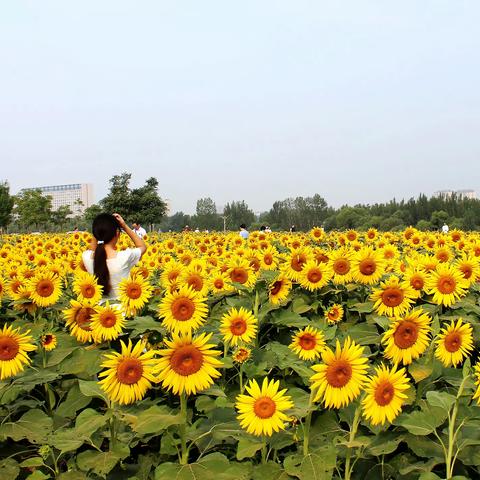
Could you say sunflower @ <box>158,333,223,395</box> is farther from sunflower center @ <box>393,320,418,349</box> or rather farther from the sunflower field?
sunflower center @ <box>393,320,418,349</box>

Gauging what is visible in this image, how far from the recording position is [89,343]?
355cm

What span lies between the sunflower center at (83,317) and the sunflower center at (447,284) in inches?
90.7

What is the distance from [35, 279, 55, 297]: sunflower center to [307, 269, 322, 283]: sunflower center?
6.59 feet

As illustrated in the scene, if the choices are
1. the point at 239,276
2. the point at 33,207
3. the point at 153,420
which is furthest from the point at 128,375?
the point at 33,207

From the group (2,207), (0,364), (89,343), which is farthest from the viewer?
(2,207)

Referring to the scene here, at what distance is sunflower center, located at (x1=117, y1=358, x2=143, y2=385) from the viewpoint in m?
2.18

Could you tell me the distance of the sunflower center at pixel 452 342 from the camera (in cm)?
260

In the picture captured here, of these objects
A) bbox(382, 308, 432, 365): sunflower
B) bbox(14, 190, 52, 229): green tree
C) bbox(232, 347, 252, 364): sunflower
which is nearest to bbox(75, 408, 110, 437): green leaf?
bbox(232, 347, 252, 364): sunflower

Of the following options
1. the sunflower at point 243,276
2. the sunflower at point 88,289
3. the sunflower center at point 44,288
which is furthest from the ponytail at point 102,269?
the sunflower at point 243,276

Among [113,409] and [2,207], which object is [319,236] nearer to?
[113,409]

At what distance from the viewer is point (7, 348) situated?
2.64 meters

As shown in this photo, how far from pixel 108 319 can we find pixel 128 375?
2.93 feet

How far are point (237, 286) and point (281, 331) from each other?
0.52 m

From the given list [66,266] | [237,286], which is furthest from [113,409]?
[66,266]
